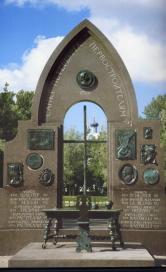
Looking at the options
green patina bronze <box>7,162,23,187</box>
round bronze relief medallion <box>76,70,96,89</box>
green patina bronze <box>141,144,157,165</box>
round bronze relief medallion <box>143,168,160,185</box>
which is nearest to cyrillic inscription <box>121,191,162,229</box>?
round bronze relief medallion <box>143,168,160,185</box>

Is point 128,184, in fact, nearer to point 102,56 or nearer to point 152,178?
point 152,178

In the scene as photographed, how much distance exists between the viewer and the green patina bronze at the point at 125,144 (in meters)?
14.9

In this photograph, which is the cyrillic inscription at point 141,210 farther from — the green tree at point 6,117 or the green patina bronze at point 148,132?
the green tree at point 6,117

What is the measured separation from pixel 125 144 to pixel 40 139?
2780mm

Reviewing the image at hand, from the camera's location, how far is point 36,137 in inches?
594

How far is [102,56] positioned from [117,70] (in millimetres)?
710

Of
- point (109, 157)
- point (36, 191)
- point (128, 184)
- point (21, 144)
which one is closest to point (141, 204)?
point (128, 184)

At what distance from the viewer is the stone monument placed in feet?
48.5

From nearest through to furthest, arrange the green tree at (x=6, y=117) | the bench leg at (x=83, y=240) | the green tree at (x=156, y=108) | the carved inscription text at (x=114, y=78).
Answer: the bench leg at (x=83, y=240) → the carved inscription text at (x=114, y=78) → the green tree at (x=156, y=108) → the green tree at (x=6, y=117)

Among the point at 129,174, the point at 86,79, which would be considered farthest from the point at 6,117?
the point at 129,174

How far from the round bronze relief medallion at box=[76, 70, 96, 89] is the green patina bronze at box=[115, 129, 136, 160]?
1863mm

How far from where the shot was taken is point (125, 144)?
1498 centimetres

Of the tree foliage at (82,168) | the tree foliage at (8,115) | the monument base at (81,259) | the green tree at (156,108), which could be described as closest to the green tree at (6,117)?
the tree foliage at (8,115)

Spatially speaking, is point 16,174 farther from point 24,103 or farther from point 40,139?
point 24,103
